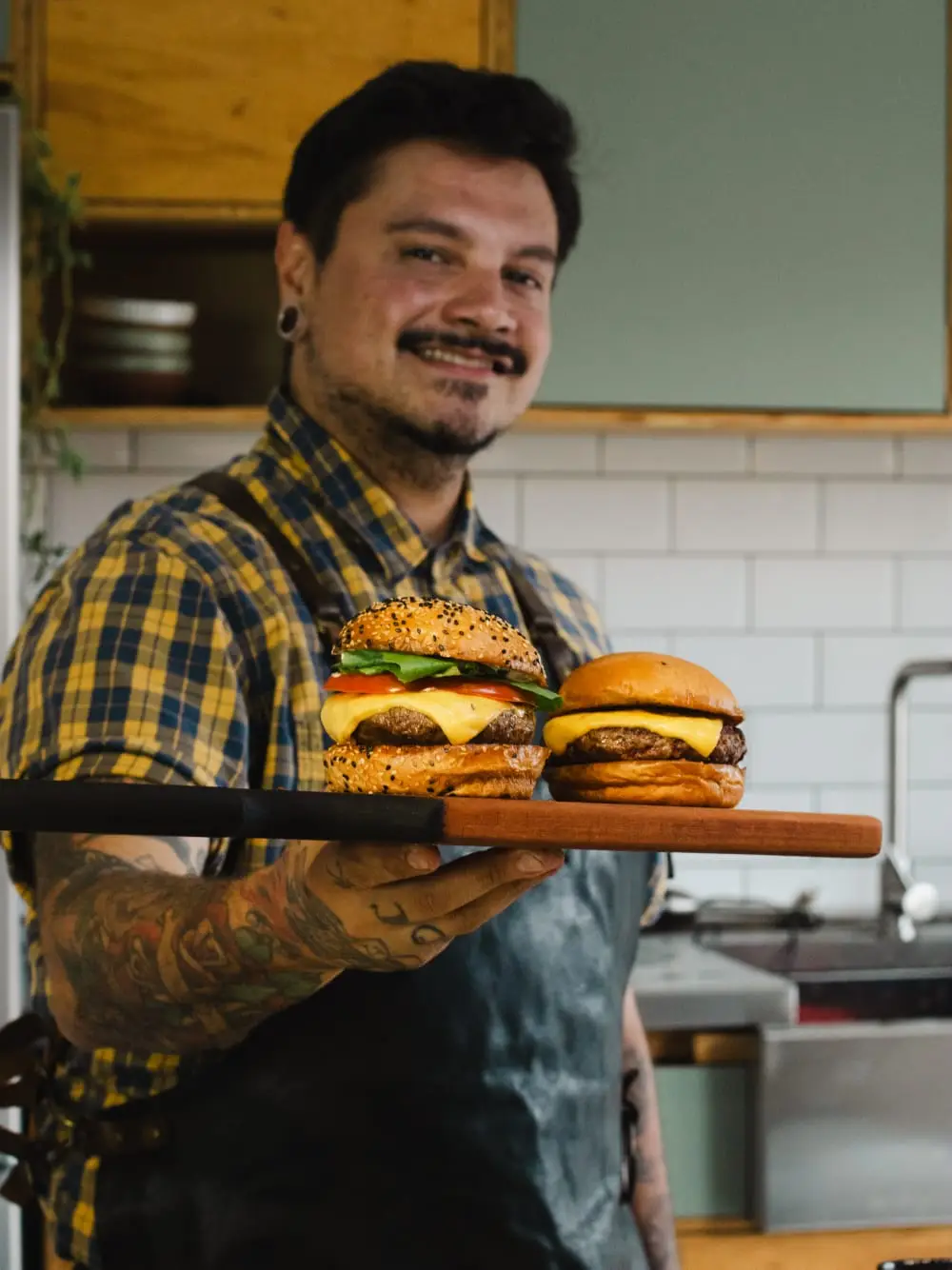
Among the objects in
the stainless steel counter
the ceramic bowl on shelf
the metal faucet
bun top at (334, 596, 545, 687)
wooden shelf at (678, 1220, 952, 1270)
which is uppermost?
the ceramic bowl on shelf

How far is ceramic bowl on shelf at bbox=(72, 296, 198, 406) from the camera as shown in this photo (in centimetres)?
235

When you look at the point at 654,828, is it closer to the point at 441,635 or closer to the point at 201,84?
the point at 441,635

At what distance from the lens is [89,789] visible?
757mm

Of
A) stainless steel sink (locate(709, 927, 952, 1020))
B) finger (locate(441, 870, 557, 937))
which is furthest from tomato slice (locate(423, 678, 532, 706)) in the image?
stainless steel sink (locate(709, 927, 952, 1020))

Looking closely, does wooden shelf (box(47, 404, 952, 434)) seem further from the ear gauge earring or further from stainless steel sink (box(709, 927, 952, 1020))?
the ear gauge earring

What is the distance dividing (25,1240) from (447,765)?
1.40 meters

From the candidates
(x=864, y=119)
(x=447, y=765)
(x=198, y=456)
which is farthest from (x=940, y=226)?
(x=447, y=765)

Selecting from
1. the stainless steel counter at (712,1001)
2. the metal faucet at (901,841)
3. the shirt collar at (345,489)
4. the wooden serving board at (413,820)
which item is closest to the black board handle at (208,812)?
the wooden serving board at (413,820)

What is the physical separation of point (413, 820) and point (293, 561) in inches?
20.3

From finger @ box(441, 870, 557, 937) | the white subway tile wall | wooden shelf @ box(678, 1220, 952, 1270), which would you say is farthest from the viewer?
the white subway tile wall

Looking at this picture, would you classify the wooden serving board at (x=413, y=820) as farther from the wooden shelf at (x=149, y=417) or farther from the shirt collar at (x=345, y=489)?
the wooden shelf at (x=149, y=417)

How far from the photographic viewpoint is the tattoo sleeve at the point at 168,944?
95cm

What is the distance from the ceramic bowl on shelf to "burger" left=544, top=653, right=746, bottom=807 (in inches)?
58.8

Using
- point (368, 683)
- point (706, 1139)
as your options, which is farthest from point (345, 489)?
point (706, 1139)
